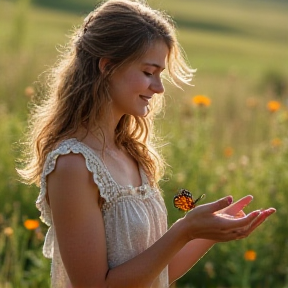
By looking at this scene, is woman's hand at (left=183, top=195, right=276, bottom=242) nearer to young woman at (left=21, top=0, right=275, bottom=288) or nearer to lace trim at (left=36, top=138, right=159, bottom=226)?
young woman at (left=21, top=0, right=275, bottom=288)

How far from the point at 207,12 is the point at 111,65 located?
115ft

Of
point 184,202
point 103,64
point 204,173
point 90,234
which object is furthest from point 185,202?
point 204,173

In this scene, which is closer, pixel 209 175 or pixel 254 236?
pixel 254 236

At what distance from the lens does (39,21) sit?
28.3 meters

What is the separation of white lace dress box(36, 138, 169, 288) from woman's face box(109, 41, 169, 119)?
0.51ft

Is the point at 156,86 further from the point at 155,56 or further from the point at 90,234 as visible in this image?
the point at 90,234

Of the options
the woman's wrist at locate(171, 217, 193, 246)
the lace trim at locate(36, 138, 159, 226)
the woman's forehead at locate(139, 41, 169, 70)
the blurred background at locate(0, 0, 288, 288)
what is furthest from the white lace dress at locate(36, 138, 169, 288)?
the blurred background at locate(0, 0, 288, 288)

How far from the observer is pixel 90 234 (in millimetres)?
1936

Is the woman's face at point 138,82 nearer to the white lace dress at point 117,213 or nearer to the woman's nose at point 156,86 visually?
the woman's nose at point 156,86

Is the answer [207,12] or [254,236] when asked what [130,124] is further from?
[207,12]

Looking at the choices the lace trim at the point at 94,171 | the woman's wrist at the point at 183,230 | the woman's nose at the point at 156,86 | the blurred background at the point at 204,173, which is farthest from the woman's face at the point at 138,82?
the blurred background at the point at 204,173

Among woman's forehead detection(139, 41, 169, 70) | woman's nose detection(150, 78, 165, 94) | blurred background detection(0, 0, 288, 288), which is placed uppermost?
woman's forehead detection(139, 41, 169, 70)

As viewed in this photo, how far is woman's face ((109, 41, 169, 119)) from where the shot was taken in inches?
80.4

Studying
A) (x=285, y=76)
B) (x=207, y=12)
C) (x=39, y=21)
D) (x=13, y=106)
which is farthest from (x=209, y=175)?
(x=207, y=12)
